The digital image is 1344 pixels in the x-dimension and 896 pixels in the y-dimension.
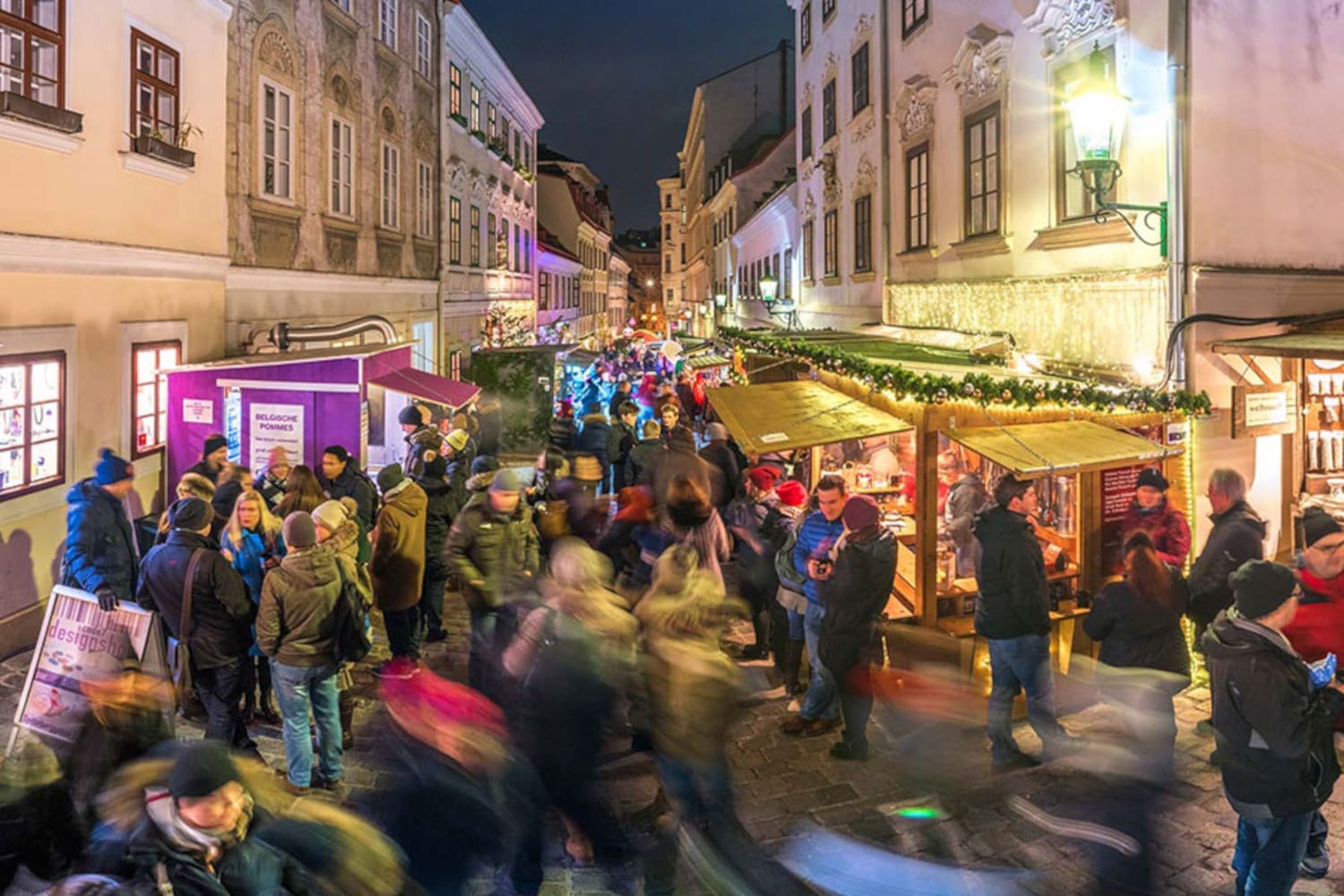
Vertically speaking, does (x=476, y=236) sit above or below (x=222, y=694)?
above

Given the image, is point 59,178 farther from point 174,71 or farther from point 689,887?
point 689,887

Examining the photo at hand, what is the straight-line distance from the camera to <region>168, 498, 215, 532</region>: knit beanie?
19.3 ft

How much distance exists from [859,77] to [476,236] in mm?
11938

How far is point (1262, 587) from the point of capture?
4344mm

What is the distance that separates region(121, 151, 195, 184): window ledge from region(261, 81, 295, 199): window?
221 centimetres

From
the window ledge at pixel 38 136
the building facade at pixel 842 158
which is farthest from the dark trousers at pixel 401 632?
the building facade at pixel 842 158

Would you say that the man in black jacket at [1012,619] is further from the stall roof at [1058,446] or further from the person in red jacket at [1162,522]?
the person in red jacket at [1162,522]

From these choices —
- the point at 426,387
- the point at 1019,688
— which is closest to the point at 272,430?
the point at 426,387

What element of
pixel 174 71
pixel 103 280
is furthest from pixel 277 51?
pixel 103 280

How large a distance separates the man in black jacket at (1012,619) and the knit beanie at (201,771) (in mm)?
4861

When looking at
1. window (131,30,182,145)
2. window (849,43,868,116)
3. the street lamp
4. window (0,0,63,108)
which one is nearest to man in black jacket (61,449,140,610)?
window (0,0,63,108)

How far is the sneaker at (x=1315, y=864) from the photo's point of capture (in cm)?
512

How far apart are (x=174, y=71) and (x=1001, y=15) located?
9956 millimetres

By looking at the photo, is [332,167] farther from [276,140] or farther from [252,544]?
[252,544]
